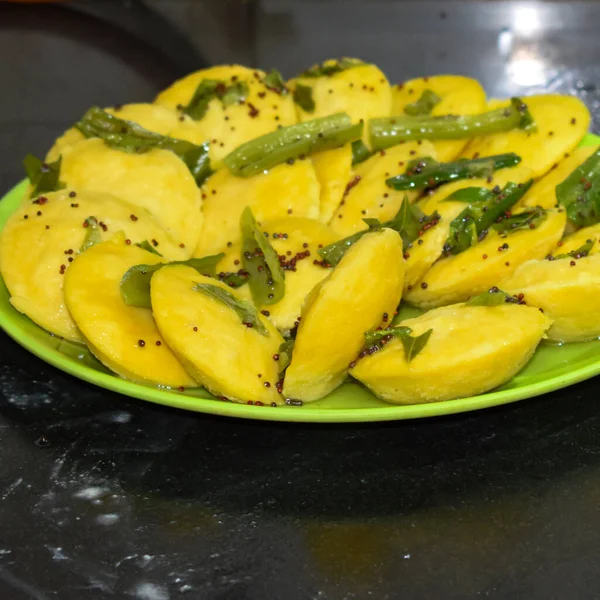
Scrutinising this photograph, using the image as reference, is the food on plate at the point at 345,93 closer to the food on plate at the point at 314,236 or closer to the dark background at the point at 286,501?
the food on plate at the point at 314,236

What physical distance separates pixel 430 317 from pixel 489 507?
13.4 inches

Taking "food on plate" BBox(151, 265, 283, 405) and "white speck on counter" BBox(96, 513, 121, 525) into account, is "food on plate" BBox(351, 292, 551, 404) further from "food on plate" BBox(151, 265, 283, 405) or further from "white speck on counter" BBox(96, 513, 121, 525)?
"white speck on counter" BBox(96, 513, 121, 525)

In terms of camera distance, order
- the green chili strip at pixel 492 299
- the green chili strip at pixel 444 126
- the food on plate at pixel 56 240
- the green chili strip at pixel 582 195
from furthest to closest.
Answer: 1. the green chili strip at pixel 444 126
2. the green chili strip at pixel 582 195
3. the food on plate at pixel 56 240
4. the green chili strip at pixel 492 299

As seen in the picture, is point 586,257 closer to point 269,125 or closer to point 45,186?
point 269,125

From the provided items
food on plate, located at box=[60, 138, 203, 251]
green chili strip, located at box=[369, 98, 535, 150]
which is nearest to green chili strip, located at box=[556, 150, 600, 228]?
green chili strip, located at box=[369, 98, 535, 150]

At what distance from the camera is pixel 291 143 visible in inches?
75.8

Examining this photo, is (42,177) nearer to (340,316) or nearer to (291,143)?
(291,143)

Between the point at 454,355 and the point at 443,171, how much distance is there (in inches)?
24.2

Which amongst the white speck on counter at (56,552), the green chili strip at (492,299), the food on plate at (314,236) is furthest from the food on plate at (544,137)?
the white speck on counter at (56,552)

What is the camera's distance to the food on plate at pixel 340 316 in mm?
1427

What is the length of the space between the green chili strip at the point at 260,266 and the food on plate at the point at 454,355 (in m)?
0.26

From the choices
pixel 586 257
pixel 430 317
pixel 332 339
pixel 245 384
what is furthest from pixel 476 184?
pixel 245 384

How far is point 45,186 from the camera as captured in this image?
1.87m

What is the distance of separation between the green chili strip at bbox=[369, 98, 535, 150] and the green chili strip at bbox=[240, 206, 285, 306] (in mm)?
447
